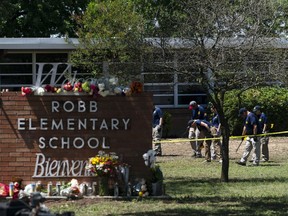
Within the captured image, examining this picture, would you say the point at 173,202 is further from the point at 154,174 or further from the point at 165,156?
the point at 165,156

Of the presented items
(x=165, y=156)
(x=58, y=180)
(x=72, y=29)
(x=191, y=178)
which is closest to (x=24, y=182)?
(x=58, y=180)

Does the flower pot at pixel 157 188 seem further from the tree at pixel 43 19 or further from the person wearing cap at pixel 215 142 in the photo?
the tree at pixel 43 19

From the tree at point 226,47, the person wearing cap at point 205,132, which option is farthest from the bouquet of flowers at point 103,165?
the person wearing cap at point 205,132

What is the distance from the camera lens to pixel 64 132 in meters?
13.3

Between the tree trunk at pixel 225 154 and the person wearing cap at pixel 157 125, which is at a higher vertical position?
the person wearing cap at pixel 157 125

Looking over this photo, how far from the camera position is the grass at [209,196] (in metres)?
11.9

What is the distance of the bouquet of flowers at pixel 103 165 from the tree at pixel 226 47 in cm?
356

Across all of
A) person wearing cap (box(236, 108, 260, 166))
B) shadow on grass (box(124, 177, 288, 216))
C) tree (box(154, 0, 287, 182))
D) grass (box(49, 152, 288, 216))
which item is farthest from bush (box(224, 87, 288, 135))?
shadow on grass (box(124, 177, 288, 216))

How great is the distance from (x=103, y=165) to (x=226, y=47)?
14.7 ft

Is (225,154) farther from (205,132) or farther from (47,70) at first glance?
(47,70)

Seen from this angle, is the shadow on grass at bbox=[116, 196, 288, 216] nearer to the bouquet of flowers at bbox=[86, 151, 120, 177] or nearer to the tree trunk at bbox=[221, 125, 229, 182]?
the bouquet of flowers at bbox=[86, 151, 120, 177]

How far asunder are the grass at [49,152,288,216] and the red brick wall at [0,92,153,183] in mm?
902

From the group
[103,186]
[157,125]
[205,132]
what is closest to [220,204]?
[103,186]

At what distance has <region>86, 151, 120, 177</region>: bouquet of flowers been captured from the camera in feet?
42.5
